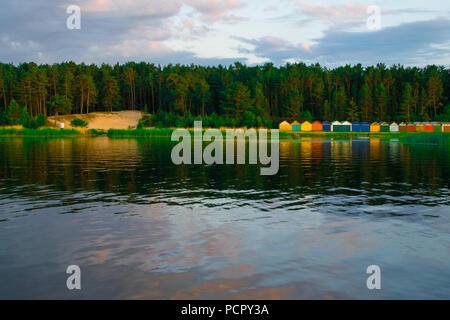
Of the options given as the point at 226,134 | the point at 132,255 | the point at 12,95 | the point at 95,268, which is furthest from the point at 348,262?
the point at 12,95

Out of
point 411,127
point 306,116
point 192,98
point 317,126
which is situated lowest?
point 411,127

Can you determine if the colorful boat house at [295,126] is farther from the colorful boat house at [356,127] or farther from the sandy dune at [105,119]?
the sandy dune at [105,119]

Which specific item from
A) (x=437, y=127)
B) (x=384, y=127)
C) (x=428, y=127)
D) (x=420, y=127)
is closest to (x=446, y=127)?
(x=437, y=127)

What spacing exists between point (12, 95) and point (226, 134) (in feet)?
364

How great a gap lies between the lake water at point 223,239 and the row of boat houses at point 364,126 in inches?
5599

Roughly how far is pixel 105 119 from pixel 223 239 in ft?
536

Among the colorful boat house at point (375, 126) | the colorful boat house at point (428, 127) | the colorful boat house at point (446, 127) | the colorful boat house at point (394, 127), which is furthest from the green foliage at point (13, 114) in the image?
the colorful boat house at point (446, 127)

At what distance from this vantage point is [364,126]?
17575 cm

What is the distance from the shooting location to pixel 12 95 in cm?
18350

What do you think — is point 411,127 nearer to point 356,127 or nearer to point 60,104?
point 356,127

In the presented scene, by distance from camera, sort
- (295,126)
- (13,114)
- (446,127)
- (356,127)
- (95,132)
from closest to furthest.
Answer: (95,132), (13,114), (446,127), (295,126), (356,127)

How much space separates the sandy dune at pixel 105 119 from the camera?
161m

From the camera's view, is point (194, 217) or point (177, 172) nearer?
point (194, 217)
